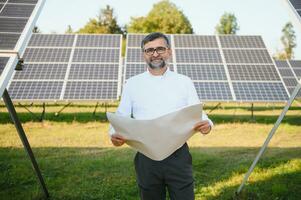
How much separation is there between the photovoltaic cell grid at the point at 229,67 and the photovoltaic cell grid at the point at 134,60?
114 cm

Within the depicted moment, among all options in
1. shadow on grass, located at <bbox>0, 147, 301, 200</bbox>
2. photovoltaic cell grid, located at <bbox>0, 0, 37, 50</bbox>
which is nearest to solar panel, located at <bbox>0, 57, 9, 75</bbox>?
photovoltaic cell grid, located at <bbox>0, 0, 37, 50</bbox>

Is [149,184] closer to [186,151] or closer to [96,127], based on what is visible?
[186,151]

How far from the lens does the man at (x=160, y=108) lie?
10.3 feet

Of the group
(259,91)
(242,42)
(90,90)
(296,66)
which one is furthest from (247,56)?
(296,66)

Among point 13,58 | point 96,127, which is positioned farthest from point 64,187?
point 96,127

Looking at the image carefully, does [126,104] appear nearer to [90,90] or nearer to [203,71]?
[90,90]

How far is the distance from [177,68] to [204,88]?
1.70 m

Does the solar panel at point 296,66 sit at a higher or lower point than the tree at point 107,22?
lower

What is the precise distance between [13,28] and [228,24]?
2678 inches

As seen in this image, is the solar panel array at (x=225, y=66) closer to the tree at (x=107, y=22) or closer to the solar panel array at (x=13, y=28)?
the solar panel array at (x=13, y=28)

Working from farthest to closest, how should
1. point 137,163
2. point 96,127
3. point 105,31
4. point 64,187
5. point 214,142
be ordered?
point 105,31 < point 96,127 < point 214,142 < point 64,187 < point 137,163

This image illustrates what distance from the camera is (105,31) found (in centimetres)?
5838

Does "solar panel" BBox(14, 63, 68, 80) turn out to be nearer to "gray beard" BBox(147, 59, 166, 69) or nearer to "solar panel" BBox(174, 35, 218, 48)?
"solar panel" BBox(174, 35, 218, 48)

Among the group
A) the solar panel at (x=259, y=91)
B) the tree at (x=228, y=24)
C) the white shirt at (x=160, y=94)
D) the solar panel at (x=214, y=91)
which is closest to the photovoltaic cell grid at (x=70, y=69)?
the solar panel at (x=214, y=91)
